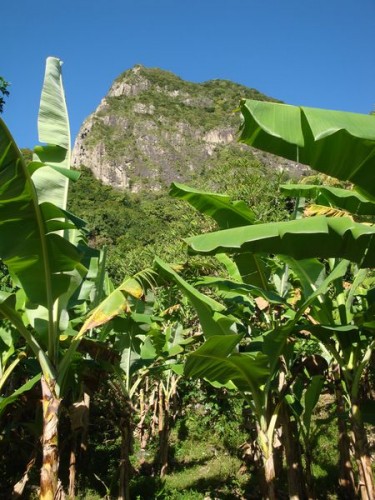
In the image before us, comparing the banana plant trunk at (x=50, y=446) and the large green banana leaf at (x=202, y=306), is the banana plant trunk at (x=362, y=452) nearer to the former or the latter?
the large green banana leaf at (x=202, y=306)

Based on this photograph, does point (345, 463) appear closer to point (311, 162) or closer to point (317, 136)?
point (311, 162)

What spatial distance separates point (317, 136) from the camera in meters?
2.04

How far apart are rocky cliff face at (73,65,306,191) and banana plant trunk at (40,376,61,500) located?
9236 cm

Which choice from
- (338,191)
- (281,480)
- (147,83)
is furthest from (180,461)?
(147,83)

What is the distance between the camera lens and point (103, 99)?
120750 millimetres

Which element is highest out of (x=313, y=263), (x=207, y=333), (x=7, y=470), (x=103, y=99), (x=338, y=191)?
(x=103, y=99)

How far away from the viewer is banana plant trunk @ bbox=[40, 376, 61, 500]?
2.86 meters

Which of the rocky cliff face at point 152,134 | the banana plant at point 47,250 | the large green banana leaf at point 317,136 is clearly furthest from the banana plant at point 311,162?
the rocky cliff face at point 152,134

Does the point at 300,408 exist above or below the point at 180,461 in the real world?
above

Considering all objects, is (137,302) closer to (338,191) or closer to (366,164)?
(338,191)

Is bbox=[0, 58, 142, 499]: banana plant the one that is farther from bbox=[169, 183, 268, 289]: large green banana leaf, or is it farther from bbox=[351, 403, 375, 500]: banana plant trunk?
bbox=[351, 403, 375, 500]: banana plant trunk

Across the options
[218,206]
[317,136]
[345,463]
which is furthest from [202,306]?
[345,463]

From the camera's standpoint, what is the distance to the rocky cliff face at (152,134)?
10025cm

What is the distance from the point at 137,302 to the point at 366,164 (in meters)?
3.25
